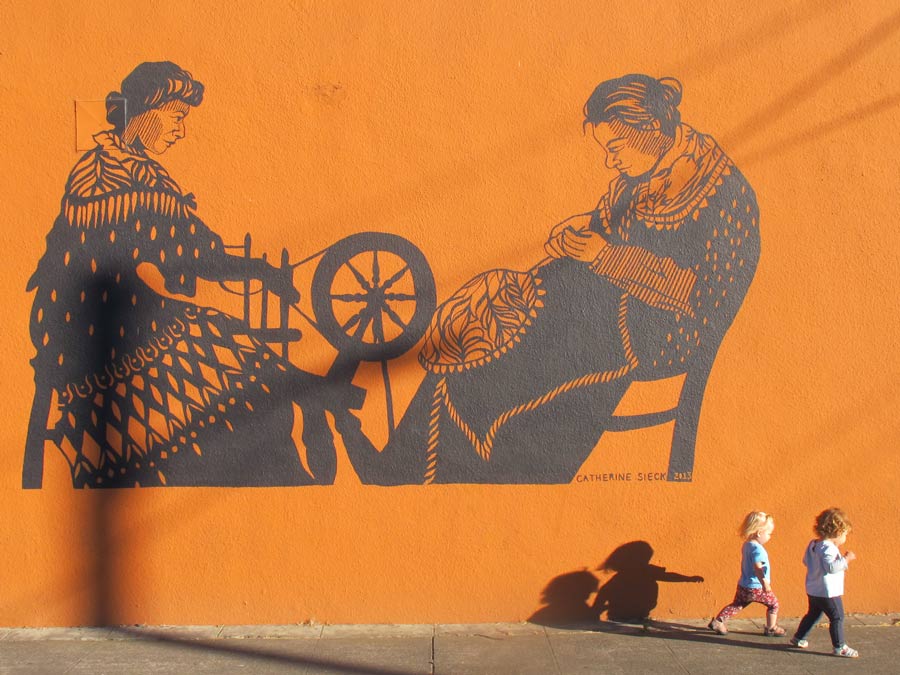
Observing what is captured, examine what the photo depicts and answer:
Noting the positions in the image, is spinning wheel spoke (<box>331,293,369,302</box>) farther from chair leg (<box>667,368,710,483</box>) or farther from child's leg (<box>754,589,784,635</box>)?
child's leg (<box>754,589,784,635</box>)

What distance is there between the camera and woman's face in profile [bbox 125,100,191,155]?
5.63 meters

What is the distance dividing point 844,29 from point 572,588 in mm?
3957

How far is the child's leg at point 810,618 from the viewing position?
516cm

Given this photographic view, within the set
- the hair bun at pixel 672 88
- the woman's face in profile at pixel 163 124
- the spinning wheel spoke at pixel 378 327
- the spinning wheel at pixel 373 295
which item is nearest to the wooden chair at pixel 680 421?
the spinning wheel at pixel 373 295

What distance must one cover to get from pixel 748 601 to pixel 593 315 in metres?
1.97

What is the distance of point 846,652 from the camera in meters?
5.08

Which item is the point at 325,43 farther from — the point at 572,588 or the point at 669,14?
the point at 572,588

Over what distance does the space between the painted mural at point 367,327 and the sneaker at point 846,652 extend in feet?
4.39

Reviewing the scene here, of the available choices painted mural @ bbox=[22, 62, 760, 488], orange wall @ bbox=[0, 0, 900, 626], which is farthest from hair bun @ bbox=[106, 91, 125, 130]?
orange wall @ bbox=[0, 0, 900, 626]

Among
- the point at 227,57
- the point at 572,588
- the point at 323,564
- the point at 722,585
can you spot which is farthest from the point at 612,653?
the point at 227,57

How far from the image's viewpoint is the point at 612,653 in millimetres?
5164

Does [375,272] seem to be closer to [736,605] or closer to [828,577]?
[736,605]

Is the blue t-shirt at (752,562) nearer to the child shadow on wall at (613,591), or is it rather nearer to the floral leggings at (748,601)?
the floral leggings at (748,601)

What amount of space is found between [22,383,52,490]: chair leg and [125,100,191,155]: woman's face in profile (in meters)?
1.70
